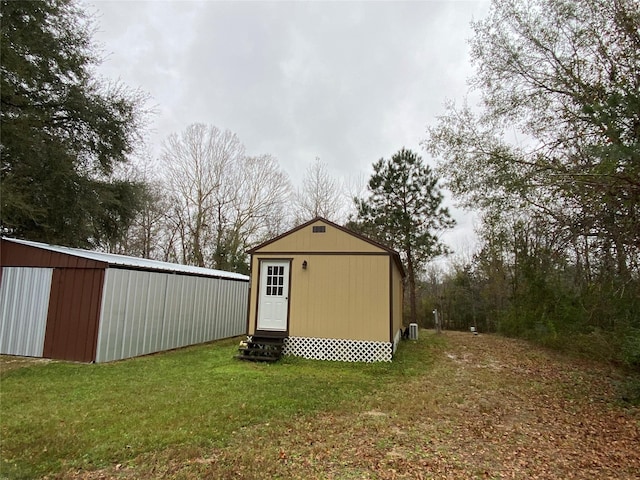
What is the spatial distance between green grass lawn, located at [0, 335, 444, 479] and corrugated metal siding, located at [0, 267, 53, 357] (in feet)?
4.06

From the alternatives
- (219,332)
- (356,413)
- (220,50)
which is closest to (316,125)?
(220,50)

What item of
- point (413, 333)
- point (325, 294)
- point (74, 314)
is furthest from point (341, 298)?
point (74, 314)

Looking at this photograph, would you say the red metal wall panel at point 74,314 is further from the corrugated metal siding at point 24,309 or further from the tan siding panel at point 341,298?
the tan siding panel at point 341,298

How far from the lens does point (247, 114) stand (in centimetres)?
1329

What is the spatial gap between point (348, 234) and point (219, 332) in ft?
19.9

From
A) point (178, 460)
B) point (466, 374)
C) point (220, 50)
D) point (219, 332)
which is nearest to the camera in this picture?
point (178, 460)

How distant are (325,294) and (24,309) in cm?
677

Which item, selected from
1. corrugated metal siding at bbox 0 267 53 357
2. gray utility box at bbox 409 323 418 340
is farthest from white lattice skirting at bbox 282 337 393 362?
corrugated metal siding at bbox 0 267 53 357

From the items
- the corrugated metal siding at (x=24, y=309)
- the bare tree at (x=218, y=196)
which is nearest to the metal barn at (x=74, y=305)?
the corrugated metal siding at (x=24, y=309)

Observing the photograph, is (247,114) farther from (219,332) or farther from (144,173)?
(219,332)

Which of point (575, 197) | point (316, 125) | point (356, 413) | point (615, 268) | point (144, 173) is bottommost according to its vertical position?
point (356, 413)

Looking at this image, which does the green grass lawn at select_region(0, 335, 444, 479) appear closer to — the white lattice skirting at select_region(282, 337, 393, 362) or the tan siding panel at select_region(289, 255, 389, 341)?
the white lattice skirting at select_region(282, 337, 393, 362)

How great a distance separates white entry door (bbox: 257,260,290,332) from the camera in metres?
8.41

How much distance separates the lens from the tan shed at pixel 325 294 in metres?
7.95
